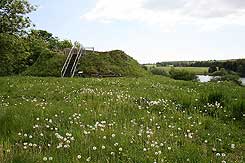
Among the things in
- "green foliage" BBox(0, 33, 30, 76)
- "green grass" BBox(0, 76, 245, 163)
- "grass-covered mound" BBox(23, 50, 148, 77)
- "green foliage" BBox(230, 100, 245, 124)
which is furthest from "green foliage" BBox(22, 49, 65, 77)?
"green foliage" BBox(230, 100, 245, 124)

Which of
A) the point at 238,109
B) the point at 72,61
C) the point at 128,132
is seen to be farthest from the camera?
the point at 72,61

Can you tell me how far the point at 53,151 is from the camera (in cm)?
698

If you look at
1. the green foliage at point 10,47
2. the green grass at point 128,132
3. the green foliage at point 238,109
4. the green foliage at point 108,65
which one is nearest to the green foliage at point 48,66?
the green foliage at point 108,65

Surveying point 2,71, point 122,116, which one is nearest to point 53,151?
point 122,116

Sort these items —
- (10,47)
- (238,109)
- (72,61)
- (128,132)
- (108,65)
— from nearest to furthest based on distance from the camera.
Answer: (128,132) < (238,109) < (10,47) < (108,65) < (72,61)

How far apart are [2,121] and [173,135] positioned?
165 inches

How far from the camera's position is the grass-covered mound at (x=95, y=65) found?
137 feet

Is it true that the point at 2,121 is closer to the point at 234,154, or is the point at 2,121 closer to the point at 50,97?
the point at 234,154

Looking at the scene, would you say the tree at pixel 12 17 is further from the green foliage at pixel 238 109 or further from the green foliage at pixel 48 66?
the green foliage at pixel 238 109

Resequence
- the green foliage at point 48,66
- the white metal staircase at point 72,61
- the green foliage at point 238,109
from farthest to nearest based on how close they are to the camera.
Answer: the green foliage at point 48,66 → the white metal staircase at point 72,61 → the green foliage at point 238,109

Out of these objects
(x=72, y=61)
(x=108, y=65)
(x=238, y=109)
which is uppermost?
(x=72, y=61)

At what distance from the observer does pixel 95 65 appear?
43.4m

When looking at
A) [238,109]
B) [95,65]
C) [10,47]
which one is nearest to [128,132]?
[238,109]

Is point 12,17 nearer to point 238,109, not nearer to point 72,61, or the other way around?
point 72,61
